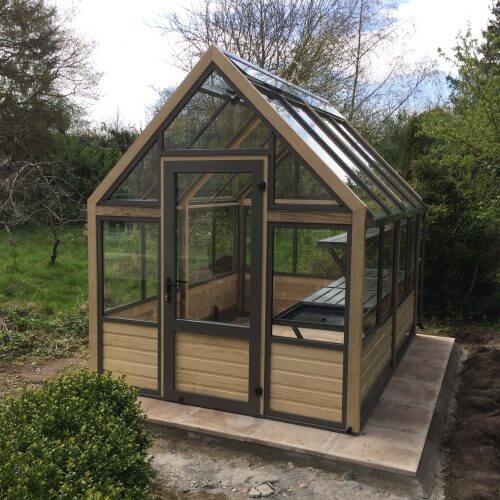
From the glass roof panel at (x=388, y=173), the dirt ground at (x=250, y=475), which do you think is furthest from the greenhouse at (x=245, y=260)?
the glass roof panel at (x=388, y=173)

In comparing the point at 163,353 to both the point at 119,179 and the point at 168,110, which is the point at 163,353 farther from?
the point at 168,110

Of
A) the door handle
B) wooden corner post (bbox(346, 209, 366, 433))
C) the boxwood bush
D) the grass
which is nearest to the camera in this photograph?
the boxwood bush

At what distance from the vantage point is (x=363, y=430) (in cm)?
465

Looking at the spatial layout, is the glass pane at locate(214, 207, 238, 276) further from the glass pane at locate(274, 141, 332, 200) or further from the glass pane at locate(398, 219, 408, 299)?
the glass pane at locate(398, 219, 408, 299)

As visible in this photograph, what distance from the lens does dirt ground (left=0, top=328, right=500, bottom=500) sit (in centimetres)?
391

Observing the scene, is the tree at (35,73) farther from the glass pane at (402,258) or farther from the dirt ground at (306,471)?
the dirt ground at (306,471)

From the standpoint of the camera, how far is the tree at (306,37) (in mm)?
12898

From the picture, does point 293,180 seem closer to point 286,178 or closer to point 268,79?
point 286,178

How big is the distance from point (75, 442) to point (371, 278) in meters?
2.89

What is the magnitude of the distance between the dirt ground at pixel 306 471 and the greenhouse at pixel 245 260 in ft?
1.55

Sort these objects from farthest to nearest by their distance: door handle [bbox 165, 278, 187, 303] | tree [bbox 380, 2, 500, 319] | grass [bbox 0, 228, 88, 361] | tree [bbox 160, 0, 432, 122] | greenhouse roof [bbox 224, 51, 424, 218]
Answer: tree [bbox 160, 0, 432, 122] < tree [bbox 380, 2, 500, 319] < grass [bbox 0, 228, 88, 361] < door handle [bbox 165, 278, 187, 303] < greenhouse roof [bbox 224, 51, 424, 218]

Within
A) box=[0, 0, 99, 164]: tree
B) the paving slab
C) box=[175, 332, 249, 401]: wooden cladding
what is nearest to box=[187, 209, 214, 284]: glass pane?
box=[175, 332, 249, 401]: wooden cladding

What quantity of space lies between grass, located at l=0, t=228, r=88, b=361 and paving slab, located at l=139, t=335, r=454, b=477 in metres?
2.71

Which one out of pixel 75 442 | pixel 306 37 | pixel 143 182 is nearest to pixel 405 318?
pixel 143 182
